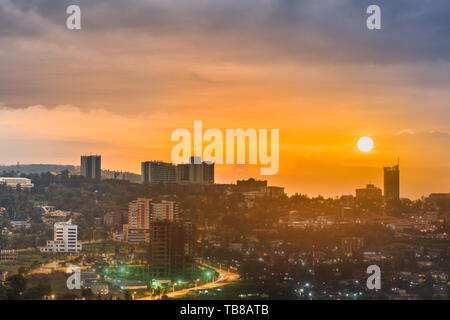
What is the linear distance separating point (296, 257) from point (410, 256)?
2162 mm

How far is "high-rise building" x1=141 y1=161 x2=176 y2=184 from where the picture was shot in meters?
14.0

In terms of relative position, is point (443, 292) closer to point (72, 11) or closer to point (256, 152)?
point (256, 152)

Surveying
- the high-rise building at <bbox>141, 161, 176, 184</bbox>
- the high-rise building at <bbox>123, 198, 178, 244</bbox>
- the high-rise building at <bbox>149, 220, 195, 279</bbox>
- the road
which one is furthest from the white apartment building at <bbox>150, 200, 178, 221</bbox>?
the road

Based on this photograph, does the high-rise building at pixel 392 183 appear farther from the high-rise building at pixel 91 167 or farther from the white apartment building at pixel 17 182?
the white apartment building at pixel 17 182

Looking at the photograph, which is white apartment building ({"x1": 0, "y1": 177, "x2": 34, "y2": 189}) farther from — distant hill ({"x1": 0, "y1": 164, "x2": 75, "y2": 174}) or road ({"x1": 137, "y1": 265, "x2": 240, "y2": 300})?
road ({"x1": 137, "y1": 265, "x2": 240, "y2": 300})

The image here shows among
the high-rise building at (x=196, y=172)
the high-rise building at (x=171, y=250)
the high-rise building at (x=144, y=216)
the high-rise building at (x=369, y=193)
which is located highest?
the high-rise building at (x=196, y=172)

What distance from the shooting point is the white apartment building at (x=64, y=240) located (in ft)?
40.9

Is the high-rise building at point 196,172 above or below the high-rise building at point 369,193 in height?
above

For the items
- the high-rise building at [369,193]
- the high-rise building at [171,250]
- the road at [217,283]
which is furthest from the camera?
the high-rise building at [369,193]

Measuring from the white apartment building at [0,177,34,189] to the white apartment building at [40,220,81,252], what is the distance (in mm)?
2552

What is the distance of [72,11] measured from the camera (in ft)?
29.0

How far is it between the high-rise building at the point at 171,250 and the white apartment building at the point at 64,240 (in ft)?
5.51

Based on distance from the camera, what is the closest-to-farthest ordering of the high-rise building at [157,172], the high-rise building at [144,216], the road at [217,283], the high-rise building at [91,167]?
the road at [217,283]
the high-rise building at [144,216]
the high-rise building at [157,172]
the high-rise building at [91,167]

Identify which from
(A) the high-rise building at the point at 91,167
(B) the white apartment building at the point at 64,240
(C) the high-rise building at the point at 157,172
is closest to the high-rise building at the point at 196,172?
(C) the high-rise building at the point at 157,172
